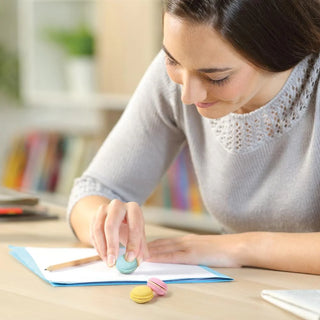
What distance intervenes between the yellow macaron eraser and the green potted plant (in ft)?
7.62

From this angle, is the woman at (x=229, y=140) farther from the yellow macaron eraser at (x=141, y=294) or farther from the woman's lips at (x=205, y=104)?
the yellow macaron eraser at (x=141, y=294)

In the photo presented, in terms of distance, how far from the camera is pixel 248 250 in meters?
1.22

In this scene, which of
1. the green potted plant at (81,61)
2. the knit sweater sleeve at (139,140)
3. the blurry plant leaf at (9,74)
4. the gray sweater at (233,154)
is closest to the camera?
the gray sweater at (233,154)

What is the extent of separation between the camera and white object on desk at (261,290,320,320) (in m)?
0.93

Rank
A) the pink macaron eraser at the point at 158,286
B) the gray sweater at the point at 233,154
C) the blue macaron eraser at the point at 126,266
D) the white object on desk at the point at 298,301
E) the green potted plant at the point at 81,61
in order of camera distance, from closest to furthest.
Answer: the white object on desk at the point at 298,301 < the pink macaron eraser at the point at 158,286 < the blue macaron eraser at the point at 126,266 < the gray sweater at the point at 233,154 < the green potted plant at the point at 81,61

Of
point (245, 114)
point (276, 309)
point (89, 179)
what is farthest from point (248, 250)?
point (89, 179)

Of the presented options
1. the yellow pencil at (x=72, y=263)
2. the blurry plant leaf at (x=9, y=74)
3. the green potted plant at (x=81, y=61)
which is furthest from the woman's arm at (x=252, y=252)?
the blurry plant leaf at (x=9, y=74)

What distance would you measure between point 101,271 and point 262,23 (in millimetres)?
493

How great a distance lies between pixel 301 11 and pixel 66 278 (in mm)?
608

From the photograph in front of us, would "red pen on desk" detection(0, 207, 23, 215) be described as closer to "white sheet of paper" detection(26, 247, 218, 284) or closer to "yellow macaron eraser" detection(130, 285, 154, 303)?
"white sheet of paper" detection(26, 247, 218, 284)

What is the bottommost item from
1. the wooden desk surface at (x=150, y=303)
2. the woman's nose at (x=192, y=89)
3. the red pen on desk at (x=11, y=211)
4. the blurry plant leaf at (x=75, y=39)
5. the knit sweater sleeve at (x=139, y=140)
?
the wooden desk surface at (x=150, y=303)

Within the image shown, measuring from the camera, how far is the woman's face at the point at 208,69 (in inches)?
46.2

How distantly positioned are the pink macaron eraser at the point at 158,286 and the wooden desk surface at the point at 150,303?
0.01m

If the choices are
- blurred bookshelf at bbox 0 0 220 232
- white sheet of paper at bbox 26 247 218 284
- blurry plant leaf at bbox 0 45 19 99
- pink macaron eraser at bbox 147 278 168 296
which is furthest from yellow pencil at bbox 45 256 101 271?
blurry plant leaf at bbox 0 45 19 99
